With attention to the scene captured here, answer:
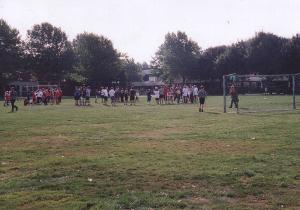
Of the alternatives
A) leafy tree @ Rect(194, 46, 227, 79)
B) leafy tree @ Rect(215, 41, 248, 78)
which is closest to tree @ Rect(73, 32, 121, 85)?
leafy tree @ Rect(194, 46, 227, 79)

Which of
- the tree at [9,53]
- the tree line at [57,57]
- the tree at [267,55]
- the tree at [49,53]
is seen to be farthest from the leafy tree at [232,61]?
the tree at [9,53]

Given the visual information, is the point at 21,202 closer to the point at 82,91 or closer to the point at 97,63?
the point at 82,91

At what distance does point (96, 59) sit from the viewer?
8919 cm

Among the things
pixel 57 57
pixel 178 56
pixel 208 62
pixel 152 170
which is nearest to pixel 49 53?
pixel 57 57

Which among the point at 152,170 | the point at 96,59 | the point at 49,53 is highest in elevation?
the point at 49,53

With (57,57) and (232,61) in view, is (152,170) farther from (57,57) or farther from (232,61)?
(57,57)

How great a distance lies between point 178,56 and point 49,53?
90.2 ft

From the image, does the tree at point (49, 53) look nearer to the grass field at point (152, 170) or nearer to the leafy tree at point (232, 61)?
the leafy tree at point (232, 61)

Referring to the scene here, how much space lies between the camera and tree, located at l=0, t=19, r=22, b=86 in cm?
8238

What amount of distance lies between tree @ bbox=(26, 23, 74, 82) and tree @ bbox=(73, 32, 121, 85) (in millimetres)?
2744

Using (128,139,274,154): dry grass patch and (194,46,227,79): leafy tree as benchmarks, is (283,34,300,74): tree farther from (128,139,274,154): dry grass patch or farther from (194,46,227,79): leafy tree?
(128,139,274,154): dry grass patch

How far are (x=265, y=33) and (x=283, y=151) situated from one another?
76373 millimetres

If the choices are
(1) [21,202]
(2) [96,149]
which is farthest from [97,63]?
(1) [21,202]

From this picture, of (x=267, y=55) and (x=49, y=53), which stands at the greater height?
(x=49, y=53)
